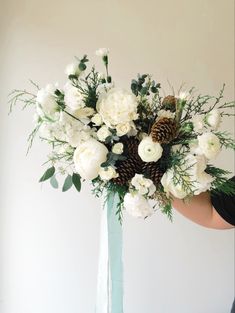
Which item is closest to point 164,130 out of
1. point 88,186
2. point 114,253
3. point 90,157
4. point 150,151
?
point 150,151

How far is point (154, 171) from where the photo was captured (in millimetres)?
787

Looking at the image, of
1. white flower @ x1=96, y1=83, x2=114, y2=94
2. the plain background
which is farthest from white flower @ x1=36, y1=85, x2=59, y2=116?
the plain background

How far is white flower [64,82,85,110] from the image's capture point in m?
0.78

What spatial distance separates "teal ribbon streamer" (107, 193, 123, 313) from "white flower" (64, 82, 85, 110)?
0.23 metres

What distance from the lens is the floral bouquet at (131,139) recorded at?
753 millimetres

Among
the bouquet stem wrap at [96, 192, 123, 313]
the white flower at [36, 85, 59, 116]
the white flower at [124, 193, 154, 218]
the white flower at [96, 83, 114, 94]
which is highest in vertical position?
the white flower at [96, 83, 114, 94]

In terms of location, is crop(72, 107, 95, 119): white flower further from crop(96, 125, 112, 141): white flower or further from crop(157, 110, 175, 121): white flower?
crop(157, 110, 175, 121): white flower

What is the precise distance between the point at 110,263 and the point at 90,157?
13.3 inches

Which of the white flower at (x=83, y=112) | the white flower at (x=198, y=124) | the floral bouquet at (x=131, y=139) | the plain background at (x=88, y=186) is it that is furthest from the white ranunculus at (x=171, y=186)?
the plain background at (x=88, y=186)

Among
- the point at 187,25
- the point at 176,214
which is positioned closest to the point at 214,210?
the point at 176,214

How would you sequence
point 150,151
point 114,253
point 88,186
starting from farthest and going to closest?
point 88,186
point 114,253
point 150,151

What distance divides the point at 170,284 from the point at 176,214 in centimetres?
27

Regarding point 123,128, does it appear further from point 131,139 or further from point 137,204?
point 137,204

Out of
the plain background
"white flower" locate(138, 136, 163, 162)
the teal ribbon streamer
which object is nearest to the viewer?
"white flower" locate(138, 136, 163, 162)
